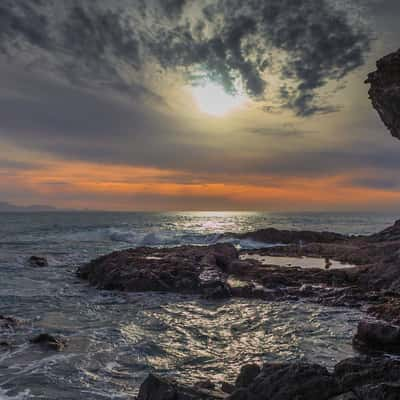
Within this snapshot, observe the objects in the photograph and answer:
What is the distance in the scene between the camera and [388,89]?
1294 centimetres

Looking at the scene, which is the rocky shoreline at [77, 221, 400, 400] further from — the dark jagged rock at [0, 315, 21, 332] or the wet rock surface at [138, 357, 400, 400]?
the dark jagged rock at [0, 315, 21, 332]

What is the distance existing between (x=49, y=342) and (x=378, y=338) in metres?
11.0

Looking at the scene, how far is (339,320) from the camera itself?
15594mm

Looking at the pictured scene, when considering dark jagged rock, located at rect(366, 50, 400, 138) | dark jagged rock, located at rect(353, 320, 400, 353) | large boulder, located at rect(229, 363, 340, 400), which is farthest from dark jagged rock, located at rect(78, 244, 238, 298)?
large boulder, located at rect(229, 363, 340, 400)

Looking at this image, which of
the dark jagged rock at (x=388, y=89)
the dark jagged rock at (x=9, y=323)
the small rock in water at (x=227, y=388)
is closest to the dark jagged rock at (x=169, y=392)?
the small rock in water at (x=227, y=388)

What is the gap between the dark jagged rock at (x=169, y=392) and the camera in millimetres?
7375

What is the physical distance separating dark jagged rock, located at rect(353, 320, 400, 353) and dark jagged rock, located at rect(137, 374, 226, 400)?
20.5 ft

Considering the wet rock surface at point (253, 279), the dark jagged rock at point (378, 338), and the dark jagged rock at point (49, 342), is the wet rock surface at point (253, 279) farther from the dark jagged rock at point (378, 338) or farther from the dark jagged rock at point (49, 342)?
the dark jagged rock at point (49, 342)

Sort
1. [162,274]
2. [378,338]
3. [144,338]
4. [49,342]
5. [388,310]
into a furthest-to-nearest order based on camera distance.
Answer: [162,274] → [388,310] → [144,338] → [49,342] → [378,338]

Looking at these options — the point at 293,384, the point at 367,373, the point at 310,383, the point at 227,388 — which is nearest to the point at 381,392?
the point at 367,373

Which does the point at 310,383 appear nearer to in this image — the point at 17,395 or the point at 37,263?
the point at 17,395

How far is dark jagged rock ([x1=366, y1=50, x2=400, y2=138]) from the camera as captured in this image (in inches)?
494

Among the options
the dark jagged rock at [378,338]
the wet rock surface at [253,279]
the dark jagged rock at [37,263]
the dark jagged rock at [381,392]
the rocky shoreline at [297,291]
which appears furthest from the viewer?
the dark jagged rock at [37,263]

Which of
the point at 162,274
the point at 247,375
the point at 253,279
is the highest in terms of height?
the point at 247,375
